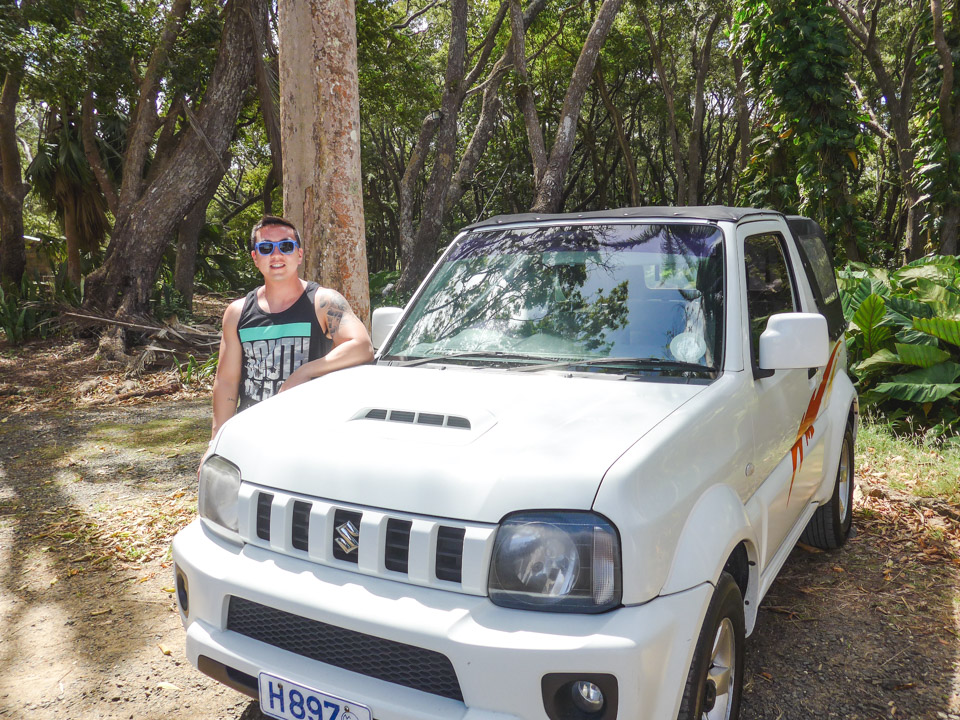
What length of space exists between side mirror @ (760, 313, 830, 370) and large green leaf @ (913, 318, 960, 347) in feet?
13.7

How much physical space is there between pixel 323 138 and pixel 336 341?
2082mm

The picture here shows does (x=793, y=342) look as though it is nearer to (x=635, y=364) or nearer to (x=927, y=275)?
(x=635, y=364)

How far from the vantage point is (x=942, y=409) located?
6.32m

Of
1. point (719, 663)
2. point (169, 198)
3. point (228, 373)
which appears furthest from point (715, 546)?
point (169, 198)

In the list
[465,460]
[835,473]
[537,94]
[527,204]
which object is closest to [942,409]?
[835,473]

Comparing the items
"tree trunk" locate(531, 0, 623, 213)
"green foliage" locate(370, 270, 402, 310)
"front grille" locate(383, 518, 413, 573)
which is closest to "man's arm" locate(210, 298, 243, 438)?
"front grille" locate(383, 518, 413, 573)

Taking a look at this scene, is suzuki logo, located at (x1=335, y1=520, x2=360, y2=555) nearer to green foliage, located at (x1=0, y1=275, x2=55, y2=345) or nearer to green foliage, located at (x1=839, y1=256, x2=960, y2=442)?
green foliage, located at (x1=839, y1=256, x2=960, y2=442)

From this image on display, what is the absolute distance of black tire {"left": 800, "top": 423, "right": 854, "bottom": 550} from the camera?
13.5 feet

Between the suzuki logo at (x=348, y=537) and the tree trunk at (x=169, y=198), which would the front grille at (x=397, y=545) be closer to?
the suzuki logo at (x=348, y=537)

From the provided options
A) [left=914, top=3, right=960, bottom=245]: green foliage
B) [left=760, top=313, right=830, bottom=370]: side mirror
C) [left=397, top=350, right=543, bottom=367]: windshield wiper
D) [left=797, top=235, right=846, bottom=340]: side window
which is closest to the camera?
[left=760, top=313, right=830, bottom=370]: side mirror

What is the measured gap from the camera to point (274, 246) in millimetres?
3561

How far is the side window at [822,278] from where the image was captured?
393 cm

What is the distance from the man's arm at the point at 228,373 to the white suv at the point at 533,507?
0.75m

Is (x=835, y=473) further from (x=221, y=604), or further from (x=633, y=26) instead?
(x=633, y=26)
